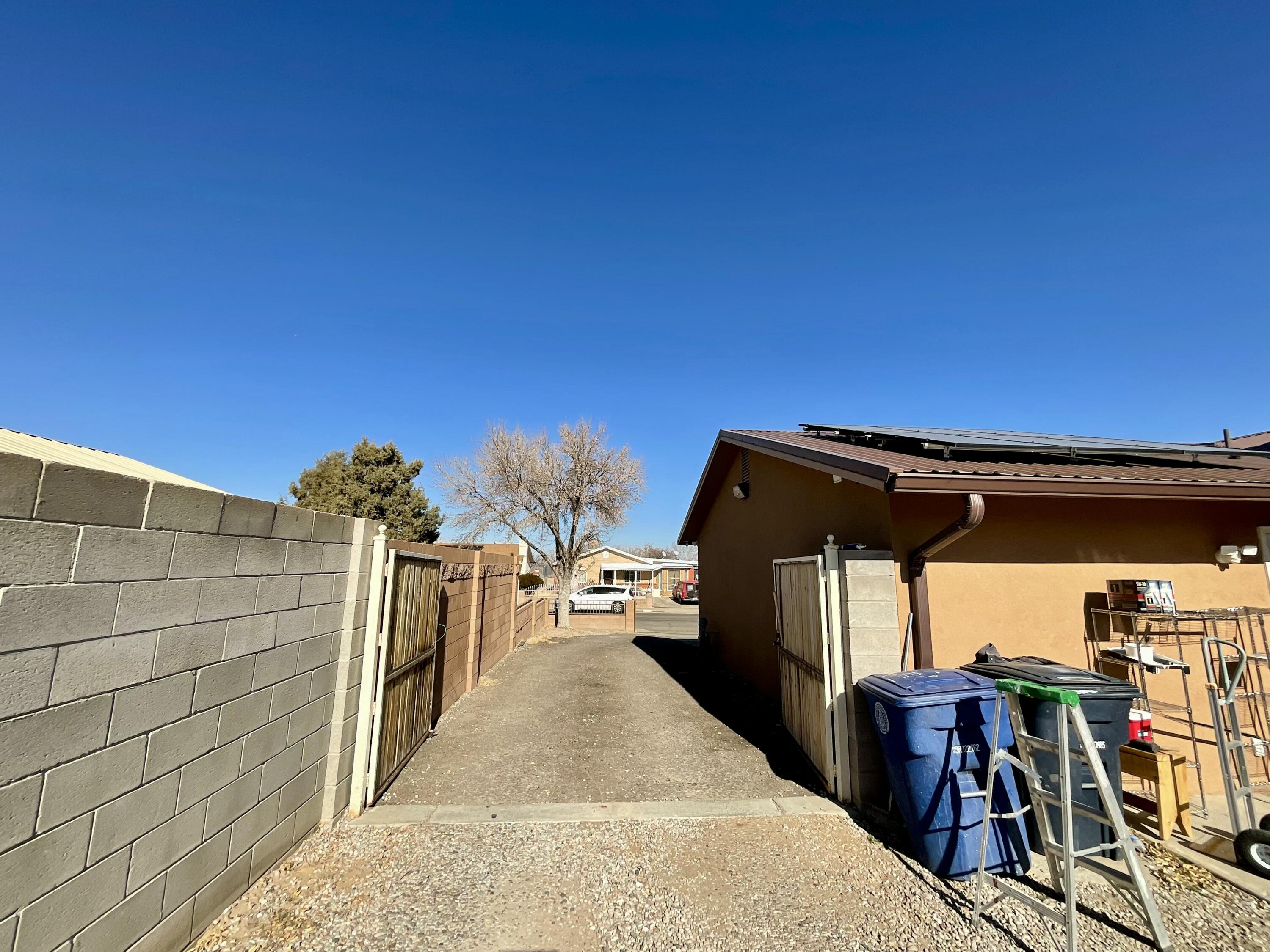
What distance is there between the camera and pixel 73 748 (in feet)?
6.79

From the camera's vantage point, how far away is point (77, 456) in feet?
13.5

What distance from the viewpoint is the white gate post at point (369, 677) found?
14.0 feet

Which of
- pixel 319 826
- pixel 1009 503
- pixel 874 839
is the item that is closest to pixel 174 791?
pixel 319 826

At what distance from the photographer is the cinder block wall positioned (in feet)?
6.25

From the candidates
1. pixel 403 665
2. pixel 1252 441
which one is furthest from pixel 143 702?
pixel 1252 441

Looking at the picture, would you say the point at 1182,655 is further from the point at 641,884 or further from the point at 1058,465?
the point at 641,884

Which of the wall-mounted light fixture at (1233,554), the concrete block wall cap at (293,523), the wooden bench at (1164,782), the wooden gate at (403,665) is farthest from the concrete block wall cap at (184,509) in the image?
the wall-mounted light fixture at (1233,554)

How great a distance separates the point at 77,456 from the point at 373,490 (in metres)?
23.3

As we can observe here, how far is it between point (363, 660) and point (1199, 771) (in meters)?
7.26

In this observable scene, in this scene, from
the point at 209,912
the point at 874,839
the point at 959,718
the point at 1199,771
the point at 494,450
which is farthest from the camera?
the point at 494,450

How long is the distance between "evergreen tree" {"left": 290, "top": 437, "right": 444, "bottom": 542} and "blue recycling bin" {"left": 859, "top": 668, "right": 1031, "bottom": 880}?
80.9ft

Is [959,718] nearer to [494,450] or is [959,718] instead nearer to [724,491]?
[724,491]

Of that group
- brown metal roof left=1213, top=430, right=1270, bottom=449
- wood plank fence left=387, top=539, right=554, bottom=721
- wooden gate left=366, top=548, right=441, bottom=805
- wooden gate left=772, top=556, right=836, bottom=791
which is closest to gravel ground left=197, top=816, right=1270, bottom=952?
wooden gate left=366, top=548, right=441, bottom=805

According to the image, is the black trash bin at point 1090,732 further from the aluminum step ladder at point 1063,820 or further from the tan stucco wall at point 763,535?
the tan stucco wall at point 763,535
